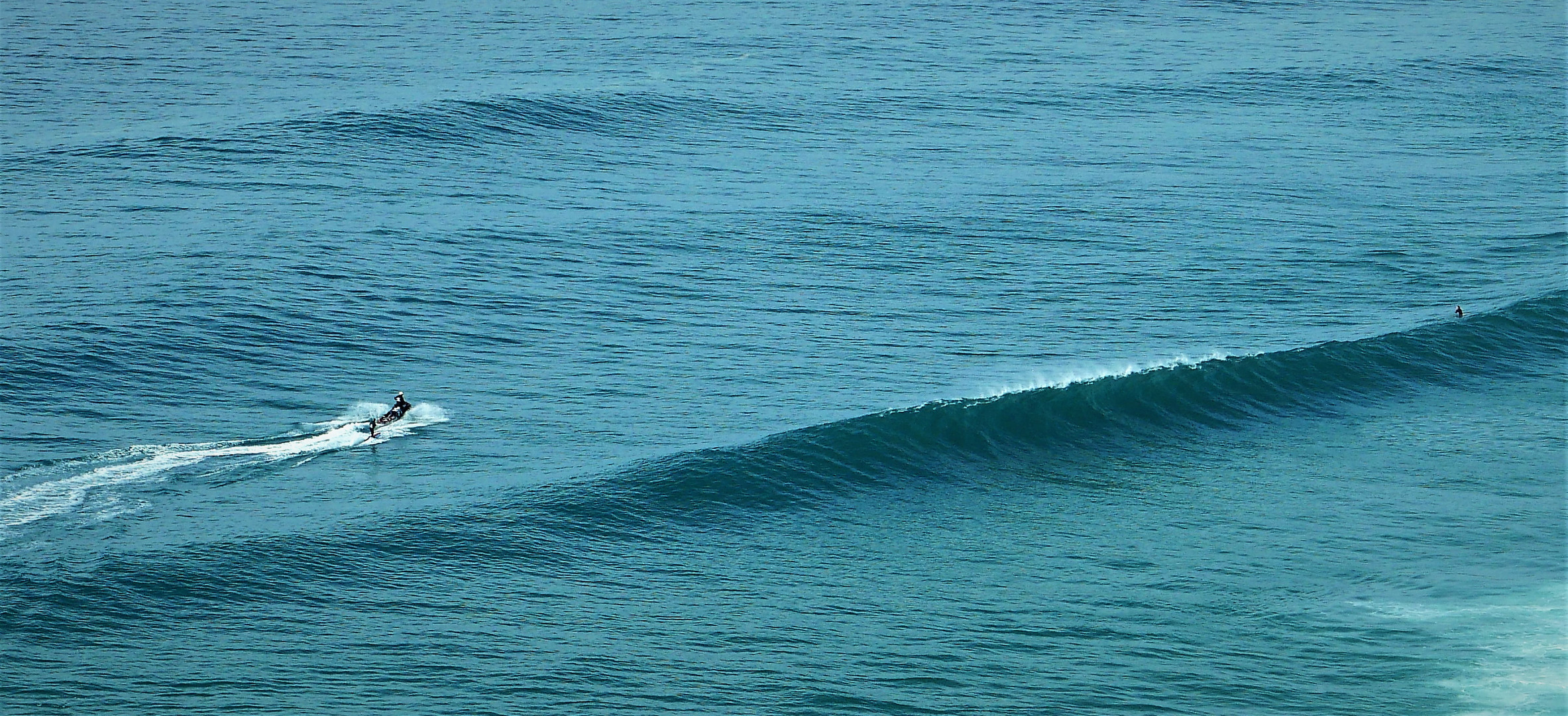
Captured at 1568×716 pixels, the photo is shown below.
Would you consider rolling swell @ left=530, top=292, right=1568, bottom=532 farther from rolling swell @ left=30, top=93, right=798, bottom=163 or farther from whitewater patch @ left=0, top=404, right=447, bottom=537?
rolling swell @ left=30, top=93, right=798, bottom=163

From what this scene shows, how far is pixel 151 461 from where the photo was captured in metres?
50.3

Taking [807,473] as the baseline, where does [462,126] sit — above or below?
above

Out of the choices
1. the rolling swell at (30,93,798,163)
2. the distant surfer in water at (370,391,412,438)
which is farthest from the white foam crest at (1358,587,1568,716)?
the rolling swell at (30,93,798,163)

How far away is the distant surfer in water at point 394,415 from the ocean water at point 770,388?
1.98ft

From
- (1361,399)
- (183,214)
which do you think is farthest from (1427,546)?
(183,214)

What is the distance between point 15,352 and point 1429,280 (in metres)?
61.0

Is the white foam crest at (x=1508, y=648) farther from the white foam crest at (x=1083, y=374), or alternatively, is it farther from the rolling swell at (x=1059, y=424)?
the white foam crest at (x=1083, y=374)

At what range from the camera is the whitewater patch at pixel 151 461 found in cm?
4662

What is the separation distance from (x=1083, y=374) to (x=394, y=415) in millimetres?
25411

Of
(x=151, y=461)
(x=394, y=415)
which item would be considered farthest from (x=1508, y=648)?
(x=151, y=461)

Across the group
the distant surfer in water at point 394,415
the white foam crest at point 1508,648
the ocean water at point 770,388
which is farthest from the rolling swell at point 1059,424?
the white foam crest at point 1508,648

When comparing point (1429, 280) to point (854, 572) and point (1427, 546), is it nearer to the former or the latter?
point (1427, 546)

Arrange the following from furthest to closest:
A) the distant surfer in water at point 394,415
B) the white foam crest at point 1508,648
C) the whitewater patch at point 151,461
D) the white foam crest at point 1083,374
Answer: the white foam crest at point 1083,374 → the distant surfer in water at point 394,415 → the whitewater patch at point 151,461 → the white foam crest at point 1508,648

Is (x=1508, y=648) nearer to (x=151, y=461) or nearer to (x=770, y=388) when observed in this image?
(x=770, y=388)
